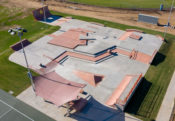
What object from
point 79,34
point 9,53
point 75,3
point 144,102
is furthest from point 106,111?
point 75,3

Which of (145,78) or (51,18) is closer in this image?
(145,78)

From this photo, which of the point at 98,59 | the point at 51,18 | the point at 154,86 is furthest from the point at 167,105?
the point at 51,18

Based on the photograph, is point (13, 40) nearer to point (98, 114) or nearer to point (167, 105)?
point (98, 114)

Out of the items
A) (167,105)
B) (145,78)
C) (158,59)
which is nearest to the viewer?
(167,105)

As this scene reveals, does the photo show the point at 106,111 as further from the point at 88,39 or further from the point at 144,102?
the point at 88,39

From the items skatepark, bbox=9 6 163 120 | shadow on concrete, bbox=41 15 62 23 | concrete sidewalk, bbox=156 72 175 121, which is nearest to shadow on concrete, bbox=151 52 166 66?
skatepark, bbox=9 6 163 120

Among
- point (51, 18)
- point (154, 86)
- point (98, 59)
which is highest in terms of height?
point (51, 18)
